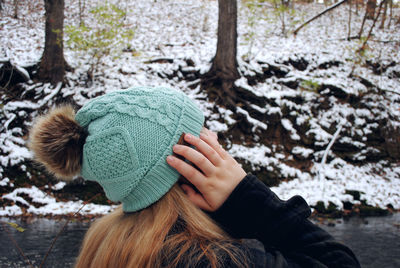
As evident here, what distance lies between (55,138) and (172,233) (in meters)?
0.62

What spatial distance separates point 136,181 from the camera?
1.06 metres

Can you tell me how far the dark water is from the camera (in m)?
3.04

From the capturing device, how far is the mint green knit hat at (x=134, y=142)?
3.45 ft

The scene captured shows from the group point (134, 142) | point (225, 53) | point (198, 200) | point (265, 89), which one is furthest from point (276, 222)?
point (225, 53)

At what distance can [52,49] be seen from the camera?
6242 mm

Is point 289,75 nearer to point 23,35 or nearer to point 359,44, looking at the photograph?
point 359,44

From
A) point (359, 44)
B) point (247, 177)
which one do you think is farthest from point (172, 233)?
point (359, 44)

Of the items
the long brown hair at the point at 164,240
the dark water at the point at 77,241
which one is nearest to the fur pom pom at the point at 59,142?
the long brown hair at the point at 164,240

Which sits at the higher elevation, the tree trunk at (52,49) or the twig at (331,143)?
the tree trunk at (52,49)

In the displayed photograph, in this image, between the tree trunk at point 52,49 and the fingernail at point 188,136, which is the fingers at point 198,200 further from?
the tree trunk at point 52,49

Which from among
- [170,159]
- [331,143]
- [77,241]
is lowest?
[77,241]

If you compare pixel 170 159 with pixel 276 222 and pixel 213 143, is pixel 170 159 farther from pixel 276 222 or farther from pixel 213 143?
pixel 276 222

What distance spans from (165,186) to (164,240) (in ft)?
0.68

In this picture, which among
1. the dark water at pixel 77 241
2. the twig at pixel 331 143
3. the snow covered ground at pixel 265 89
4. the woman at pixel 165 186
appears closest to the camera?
the woman at pixel 165 186
